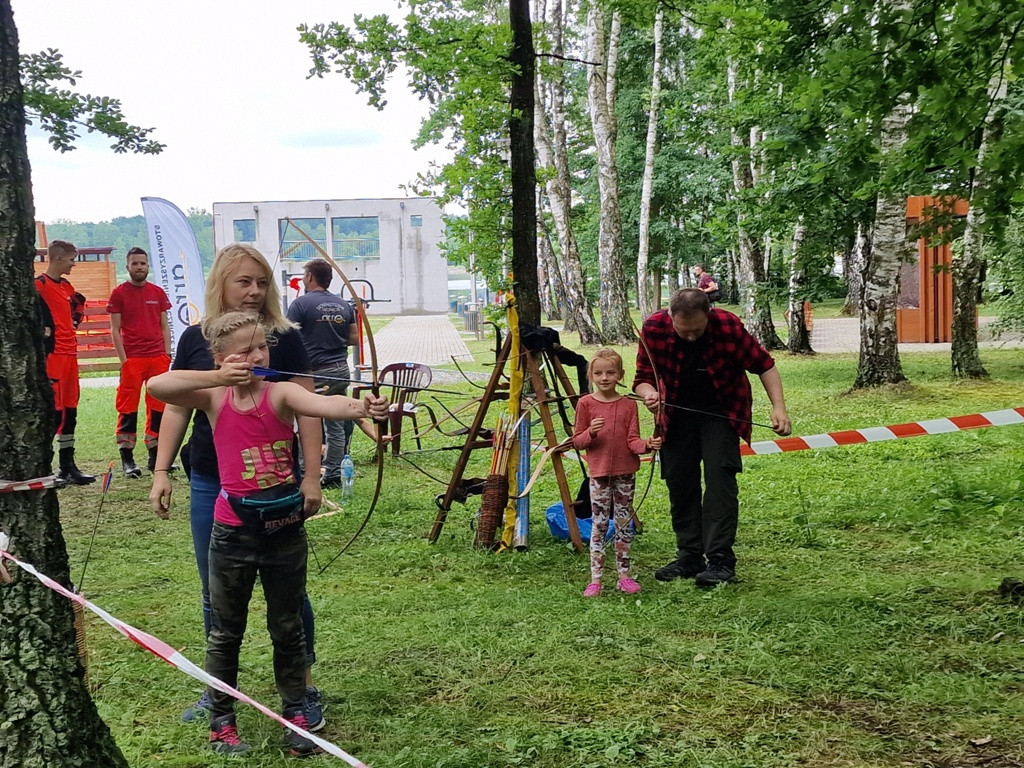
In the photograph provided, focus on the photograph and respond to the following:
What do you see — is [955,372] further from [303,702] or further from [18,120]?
[18,120]

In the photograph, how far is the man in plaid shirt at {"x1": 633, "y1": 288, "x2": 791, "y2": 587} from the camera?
5.88 meters

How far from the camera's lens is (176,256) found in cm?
1739

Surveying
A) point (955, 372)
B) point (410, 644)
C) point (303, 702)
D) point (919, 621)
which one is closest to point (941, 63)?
point (919, 621)

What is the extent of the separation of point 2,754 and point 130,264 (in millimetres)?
7332

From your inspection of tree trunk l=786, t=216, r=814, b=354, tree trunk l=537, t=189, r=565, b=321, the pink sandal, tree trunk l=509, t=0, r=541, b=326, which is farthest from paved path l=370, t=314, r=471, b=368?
the pink sandal

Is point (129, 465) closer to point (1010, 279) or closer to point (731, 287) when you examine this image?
point (1010, 279)

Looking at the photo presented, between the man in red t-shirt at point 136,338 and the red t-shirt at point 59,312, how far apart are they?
413mm

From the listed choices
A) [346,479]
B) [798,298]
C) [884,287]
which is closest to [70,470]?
[346,479]

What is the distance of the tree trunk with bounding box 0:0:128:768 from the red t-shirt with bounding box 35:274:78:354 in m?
6.51

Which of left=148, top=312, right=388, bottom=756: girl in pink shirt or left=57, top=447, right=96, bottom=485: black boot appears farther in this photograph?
left=57, top=447, right=96, bottom=485: black boot

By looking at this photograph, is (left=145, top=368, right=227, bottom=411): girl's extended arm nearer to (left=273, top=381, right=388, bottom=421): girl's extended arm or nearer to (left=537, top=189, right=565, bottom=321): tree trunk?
(left=273, top=381, right=388, bottom=421): girl's extended arm

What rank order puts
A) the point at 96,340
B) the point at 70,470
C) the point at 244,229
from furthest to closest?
the point at 244,229 → the point at 96,340 → the point at 70,470

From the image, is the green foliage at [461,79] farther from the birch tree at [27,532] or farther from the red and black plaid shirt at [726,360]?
the birch tree at [27,532]

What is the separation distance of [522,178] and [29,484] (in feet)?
18.6
